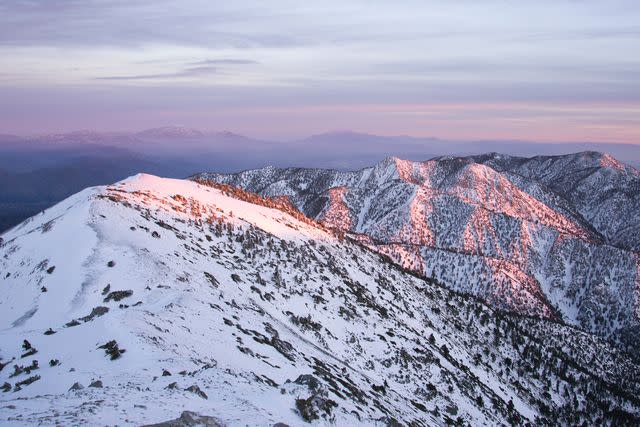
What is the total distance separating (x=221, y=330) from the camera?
3703 centimetres

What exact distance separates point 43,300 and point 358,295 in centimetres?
5162

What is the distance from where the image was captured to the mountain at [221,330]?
2370 cm

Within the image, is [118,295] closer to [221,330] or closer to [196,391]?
[221,330]

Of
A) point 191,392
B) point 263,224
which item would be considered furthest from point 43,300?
point 263,224

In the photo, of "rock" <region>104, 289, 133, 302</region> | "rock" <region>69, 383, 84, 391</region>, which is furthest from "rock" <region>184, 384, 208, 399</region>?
"rock" <region>104, 289, 133, 302</region>

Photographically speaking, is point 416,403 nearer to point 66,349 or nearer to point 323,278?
point 323,278

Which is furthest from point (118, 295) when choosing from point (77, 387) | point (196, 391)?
point (196, 391)

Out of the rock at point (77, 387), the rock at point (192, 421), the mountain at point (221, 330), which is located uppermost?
the rock at point (192, 421)

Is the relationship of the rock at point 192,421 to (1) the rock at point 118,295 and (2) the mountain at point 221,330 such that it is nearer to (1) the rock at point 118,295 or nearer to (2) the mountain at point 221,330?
(2) the mountain at point 221,330

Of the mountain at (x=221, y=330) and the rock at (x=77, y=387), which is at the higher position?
the rock at (x=77, y=387)

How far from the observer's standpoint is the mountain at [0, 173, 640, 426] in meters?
23.7

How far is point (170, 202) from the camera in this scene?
80.4 m

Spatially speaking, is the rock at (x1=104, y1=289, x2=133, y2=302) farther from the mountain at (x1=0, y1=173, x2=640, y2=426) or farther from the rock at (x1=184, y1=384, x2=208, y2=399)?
the rock at (x1=184, y1=384, x2=208, y2=399)

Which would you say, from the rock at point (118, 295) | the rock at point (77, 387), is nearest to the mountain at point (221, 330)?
the rock at point (77, 387)
